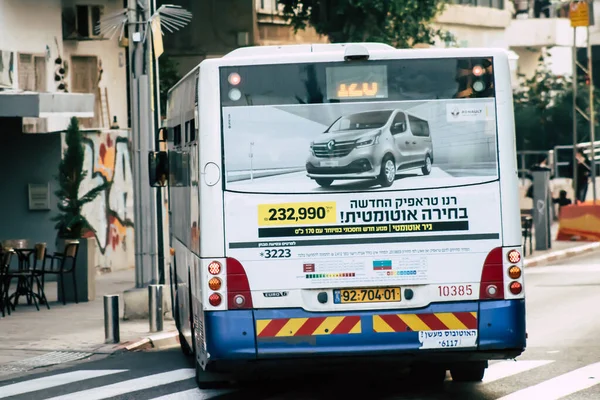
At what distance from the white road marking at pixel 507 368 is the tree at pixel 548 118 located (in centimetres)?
3753

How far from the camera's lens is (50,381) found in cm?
1418

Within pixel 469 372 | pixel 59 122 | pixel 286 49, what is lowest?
pixel 469 372

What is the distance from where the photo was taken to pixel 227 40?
3612 cm

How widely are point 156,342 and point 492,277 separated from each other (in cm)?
687

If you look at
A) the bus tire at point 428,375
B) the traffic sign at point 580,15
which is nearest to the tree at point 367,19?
the traffic sign at point 580,15

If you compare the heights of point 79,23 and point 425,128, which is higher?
point 79,23

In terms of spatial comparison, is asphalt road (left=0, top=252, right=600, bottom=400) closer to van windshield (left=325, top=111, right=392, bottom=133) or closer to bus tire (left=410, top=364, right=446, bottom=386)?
bus tire (left=410, top=364, right=446, bottom=386)

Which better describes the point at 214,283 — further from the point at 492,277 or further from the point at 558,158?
the point at 558,158

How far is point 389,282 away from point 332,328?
1.82 feet

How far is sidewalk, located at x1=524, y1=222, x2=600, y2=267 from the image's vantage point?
28.7 m

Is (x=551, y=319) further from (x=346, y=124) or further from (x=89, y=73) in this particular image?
(x=89, y=73)

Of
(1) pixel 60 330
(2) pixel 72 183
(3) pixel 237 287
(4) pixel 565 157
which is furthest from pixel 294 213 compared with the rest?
(4) pixel 565 157

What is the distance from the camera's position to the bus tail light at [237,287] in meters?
11.1

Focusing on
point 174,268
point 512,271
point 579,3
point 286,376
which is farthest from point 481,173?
point 579,3
